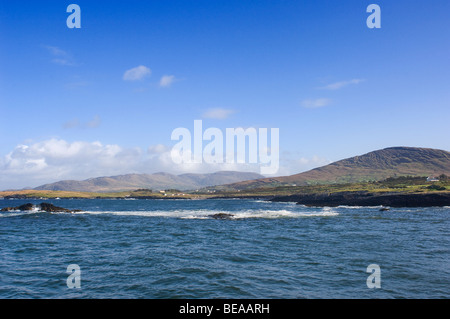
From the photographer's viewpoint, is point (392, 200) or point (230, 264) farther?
point (392, 200)

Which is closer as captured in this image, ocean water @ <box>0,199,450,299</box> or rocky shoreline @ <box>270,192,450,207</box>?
ocean water @ <box>0,199,450,299</box>

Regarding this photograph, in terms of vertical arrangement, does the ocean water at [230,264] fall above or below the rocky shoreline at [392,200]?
above

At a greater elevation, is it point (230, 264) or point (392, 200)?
point (230, 264)

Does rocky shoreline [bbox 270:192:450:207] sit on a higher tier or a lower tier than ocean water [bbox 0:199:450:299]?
lower

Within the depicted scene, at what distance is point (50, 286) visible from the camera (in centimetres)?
2078

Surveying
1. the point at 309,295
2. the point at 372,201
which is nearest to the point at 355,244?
the point at 309,295

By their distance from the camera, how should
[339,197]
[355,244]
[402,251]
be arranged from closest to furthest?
[402,251], [355,244], [339,197]

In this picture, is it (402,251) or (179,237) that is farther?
(179,237)

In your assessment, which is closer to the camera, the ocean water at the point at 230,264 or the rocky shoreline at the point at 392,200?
the ocean water at the point at 230,264

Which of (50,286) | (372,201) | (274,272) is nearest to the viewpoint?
(50,286)
